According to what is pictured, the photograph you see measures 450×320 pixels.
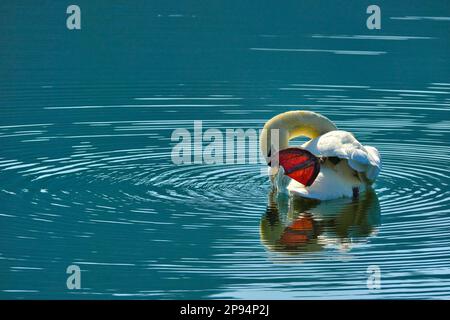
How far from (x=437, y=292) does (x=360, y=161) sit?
7.79 ft

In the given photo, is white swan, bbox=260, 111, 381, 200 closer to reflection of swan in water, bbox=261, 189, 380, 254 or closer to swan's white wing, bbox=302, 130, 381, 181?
swan's white wing, bbox=302, 130, 381, 181

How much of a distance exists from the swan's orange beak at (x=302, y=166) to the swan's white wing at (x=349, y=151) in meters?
0.17

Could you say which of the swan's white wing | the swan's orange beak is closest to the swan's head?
the swan's white wing

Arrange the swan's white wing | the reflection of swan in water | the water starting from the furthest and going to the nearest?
the swan's white wing → the reflection of swan in water → the water

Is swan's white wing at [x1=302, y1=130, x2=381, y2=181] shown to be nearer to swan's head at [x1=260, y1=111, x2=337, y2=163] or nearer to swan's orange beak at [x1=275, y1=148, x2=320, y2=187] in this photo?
swan's orange beak at [x1=275, y1=148, x2=320, y2=187]

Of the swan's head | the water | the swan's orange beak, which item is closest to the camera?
the water

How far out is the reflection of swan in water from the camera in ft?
34.8

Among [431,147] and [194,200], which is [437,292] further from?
[431,147]

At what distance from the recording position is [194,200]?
38.1 feet

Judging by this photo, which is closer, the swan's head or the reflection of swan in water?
the reflection of swan in water

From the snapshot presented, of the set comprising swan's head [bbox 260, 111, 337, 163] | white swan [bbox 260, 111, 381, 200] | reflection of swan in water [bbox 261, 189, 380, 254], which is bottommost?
reflection of swan in water [bbox 261, 189, 380, 254]

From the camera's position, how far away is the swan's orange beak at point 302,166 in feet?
37.8

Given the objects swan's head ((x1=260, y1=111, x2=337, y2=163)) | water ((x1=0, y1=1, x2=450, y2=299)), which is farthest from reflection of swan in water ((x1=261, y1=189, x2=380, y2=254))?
swan's head ((x1=260, y1=111, x2=337, y2=163))

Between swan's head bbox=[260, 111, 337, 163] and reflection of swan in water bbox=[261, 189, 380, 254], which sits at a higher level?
swan's head bbox=[260, 111, 337, 163]
